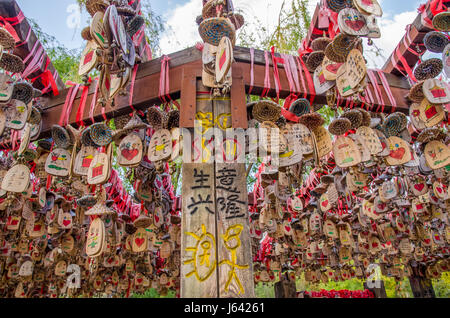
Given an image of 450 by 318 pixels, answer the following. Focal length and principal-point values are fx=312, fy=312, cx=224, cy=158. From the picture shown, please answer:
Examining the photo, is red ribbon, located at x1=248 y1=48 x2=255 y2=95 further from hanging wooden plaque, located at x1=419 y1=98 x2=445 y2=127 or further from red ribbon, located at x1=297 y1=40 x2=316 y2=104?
hanging wooden plaque, located at x1=419 y1=98 x2=445 y2=127

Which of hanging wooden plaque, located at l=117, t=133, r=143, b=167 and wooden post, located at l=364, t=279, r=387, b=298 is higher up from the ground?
wooden post, located at l=364, t=279, r=387, b=298

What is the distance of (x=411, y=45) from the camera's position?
115 inches

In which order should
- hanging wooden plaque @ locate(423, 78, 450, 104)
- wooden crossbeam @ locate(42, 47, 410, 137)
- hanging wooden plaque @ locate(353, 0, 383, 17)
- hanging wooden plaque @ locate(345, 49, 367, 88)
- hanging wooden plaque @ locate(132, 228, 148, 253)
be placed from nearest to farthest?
hanging wooden plaque @ locate(353, 0, 383, 17), hanging wooden plaque @ locate(345, 49, 367, 88), wooden crossbeam @ locate(42, 47, 410, 137), hanging wooden plaque @ locate(423, 78, 450, 104), hanging wooden plaque @ locate(132, 228, 148, 253)

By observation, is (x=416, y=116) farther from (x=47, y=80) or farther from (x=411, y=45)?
(x=47, y=80)

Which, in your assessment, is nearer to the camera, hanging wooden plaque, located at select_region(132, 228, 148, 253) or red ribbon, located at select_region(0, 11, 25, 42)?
red ribbon, located at select_region(0, 11, 25, 42)

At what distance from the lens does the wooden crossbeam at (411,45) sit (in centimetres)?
273

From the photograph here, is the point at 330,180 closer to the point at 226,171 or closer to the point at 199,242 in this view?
the point at 226,171

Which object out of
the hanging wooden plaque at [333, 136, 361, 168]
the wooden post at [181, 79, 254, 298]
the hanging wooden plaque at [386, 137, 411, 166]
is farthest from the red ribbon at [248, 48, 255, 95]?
the hanging wooden plaque at [386, 137, 411, 166]

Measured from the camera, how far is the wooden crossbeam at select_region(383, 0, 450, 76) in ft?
8.96

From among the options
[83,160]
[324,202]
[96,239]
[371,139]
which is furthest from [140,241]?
[371,139]

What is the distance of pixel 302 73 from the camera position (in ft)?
9.39

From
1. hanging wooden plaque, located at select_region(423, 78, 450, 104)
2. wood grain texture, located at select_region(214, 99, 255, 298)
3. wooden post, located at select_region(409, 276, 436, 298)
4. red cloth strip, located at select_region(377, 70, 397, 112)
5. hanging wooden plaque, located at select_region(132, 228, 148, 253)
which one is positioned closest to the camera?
wood grain texture, located at select_region(214, 99, 255, 298)

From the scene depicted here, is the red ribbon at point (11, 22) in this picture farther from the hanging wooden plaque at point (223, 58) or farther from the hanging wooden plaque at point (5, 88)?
the hanging wooden plaque at point (223, 58)
